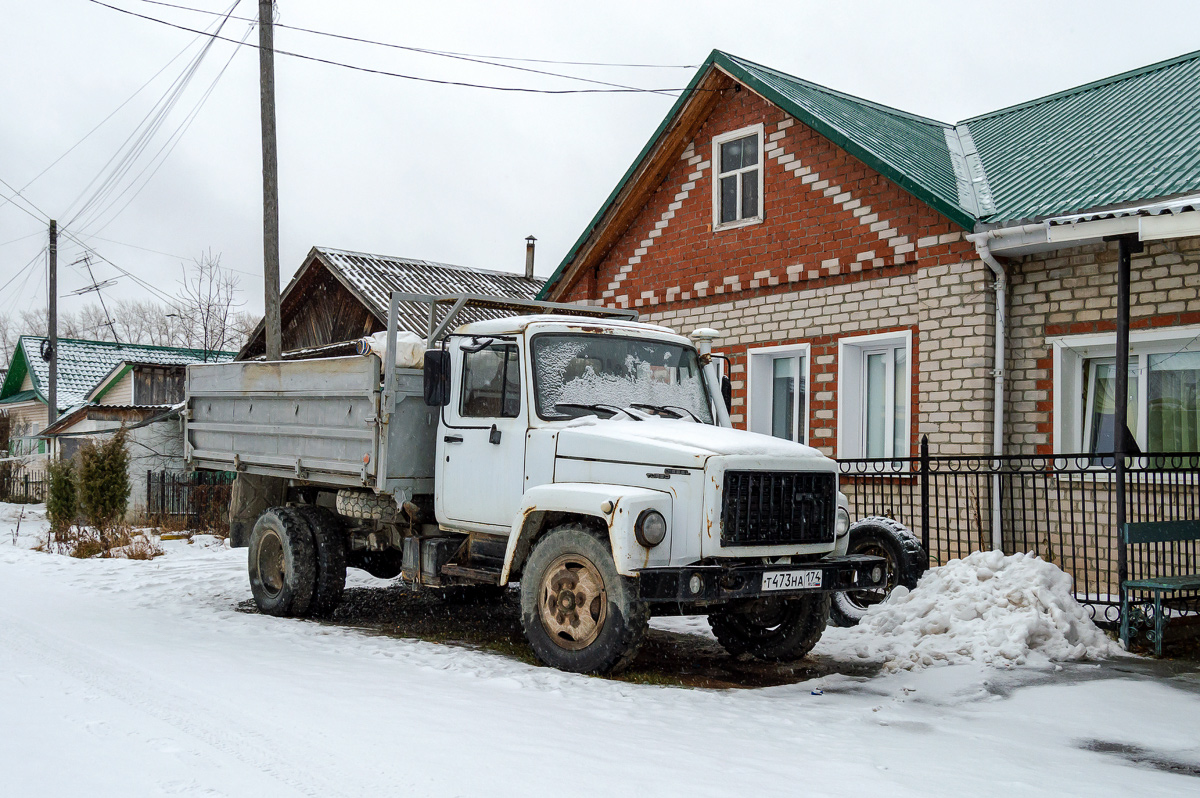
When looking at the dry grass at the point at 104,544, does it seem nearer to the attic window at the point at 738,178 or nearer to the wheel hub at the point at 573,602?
the attic window at the point at 738,178

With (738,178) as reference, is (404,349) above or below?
below

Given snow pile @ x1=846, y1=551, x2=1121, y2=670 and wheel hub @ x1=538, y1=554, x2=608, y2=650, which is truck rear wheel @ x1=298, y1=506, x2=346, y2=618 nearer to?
wheel hub @ x1=538, y1=554, x2=608, y2=650

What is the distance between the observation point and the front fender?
6.34m

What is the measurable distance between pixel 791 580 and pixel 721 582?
582mm

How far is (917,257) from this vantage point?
11.4 m

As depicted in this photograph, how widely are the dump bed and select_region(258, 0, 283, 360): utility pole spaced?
3.00 metres

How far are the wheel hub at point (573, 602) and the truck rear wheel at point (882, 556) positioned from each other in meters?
3.25

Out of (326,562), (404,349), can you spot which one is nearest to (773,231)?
(404,349)

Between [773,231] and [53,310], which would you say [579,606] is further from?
[53,310]

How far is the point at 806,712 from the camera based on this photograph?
595cm

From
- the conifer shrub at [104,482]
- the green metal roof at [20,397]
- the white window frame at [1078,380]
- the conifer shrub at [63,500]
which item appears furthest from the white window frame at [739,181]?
the green metal roof at [20,397]

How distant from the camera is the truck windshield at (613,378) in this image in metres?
7.48

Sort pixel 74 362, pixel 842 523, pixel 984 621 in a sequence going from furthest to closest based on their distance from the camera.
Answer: pixel 74 362
pixel 984 621
pixel 842 523

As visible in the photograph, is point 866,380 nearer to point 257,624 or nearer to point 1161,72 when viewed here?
point 1161,72
